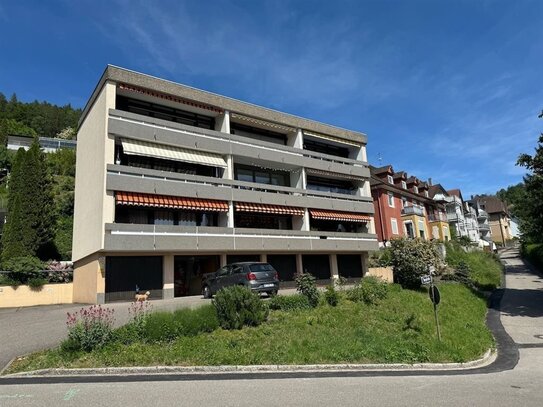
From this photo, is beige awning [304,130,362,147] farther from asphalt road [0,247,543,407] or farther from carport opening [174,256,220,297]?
asphalt road [0,247,543,407]

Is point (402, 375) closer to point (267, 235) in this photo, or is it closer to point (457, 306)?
point (457, 306)

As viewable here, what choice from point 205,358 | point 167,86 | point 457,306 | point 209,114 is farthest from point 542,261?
point 205,358

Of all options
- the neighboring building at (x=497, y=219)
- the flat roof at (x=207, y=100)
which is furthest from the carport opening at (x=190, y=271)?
the neighboring building at (x=497, y=219)

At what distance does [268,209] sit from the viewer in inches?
1244

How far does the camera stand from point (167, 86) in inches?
1096

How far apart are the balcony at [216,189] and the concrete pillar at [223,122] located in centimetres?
429

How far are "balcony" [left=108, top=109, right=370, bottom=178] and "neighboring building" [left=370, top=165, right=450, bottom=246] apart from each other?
1129 cm

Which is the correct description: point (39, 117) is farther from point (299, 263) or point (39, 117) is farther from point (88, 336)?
point (88, 336)

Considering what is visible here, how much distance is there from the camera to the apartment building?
24703 millimetres

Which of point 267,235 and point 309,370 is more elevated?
point 267,235

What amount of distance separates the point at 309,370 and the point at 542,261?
169 feet

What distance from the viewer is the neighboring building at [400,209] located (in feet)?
160

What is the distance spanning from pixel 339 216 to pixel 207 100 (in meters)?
15.3


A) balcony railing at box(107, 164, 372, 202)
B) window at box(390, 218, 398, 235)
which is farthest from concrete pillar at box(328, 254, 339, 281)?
window at box(390, 218, 398, 235)
